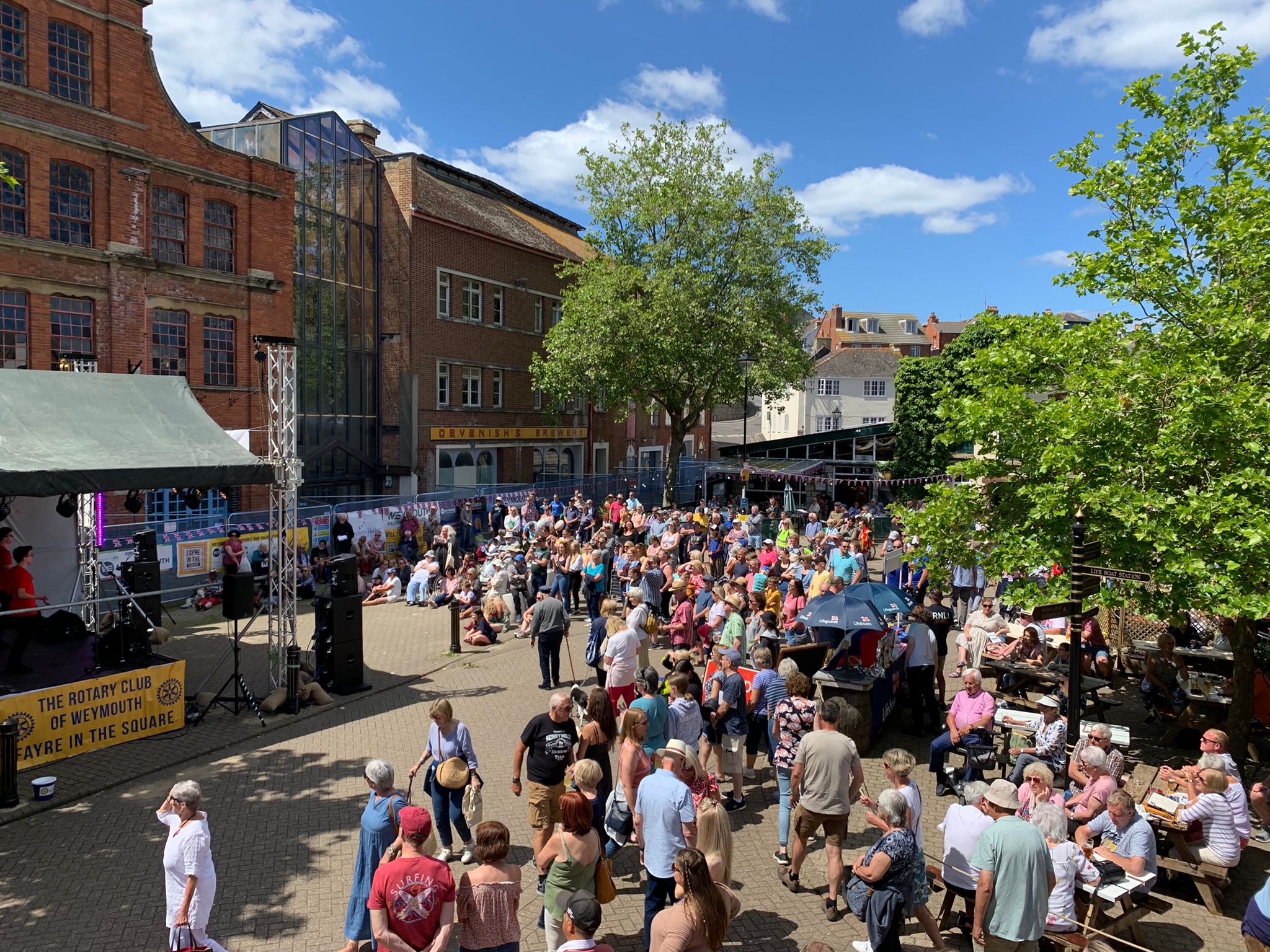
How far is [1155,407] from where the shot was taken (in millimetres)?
8805

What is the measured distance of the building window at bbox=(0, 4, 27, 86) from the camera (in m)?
19.3

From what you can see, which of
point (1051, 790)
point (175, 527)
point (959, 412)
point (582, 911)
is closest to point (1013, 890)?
point (1051, 790)

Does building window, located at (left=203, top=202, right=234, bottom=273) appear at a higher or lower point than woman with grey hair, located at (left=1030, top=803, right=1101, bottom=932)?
higher

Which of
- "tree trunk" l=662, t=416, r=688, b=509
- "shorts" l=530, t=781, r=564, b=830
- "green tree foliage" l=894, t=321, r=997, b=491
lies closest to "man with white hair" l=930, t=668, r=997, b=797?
"shorts" l=530, t=781, r=564, b=830

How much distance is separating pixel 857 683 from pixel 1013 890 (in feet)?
14.7

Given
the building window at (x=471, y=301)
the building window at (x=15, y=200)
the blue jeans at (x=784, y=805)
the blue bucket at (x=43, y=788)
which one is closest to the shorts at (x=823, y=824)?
the blue jeans at (x=784, y=805)

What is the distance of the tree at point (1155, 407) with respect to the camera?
7.95 metres

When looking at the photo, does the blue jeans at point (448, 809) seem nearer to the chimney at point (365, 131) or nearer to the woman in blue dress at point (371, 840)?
the woman in blue dress at point (371, 840)

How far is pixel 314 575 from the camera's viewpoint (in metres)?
20.2

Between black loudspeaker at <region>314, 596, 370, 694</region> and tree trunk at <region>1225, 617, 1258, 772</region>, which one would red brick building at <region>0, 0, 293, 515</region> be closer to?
black loudspeaker at <region>314, 596, 370, 694</region>

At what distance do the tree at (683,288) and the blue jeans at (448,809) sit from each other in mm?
24795

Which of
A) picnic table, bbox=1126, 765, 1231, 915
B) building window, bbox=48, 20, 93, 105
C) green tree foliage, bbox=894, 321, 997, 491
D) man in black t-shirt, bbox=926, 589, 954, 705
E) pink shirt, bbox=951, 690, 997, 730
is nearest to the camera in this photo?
picnic table, bbox=1126, 765, 1231, 915

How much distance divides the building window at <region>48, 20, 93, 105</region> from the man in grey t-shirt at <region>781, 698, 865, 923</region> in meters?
22.9

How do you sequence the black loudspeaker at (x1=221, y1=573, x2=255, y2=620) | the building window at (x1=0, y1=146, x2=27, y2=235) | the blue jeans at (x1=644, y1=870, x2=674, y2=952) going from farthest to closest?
1. the building window at (x1=0, y1=146, x2=27, y2=235)
2. the black loudspeaker at (x1=221, y1=573, x2=255, y2=620)
3. the blue jeans at (x1=644, y1=870, x2=674, y2=952)
